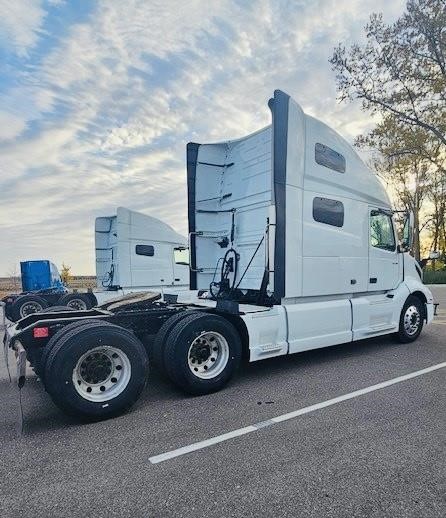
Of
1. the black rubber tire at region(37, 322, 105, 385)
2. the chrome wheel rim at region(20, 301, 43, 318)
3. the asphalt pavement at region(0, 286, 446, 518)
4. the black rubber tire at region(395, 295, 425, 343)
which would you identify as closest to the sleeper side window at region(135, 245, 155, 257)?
the chrome wheel rim at region(20, 301, 43, 318)

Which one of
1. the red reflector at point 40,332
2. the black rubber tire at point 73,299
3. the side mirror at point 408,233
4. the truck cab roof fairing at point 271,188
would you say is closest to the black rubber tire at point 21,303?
the black rubber tire at point 73,299

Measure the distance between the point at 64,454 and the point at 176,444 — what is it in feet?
3.09

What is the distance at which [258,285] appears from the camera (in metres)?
6.17

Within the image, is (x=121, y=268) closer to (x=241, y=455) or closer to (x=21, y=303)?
(x=21, y=303)

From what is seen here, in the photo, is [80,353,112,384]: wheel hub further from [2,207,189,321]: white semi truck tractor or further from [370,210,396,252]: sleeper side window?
[2,207,189,321]: white semi truck tractor

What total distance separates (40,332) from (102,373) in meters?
0.82

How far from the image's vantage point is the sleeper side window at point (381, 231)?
22.5 ft

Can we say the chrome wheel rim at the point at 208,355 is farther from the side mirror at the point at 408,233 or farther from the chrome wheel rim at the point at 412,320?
the side mirror at the point at 408,233

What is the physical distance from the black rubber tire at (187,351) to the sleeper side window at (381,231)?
3449 mm

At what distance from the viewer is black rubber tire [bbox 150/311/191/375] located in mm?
4734

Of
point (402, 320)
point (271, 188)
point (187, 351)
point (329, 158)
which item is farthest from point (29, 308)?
point (402, 320)

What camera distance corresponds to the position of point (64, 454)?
3.28m

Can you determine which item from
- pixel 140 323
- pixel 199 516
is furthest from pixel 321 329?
pixel 199 516

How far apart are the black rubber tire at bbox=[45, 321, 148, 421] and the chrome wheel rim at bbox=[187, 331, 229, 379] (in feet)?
2.41
